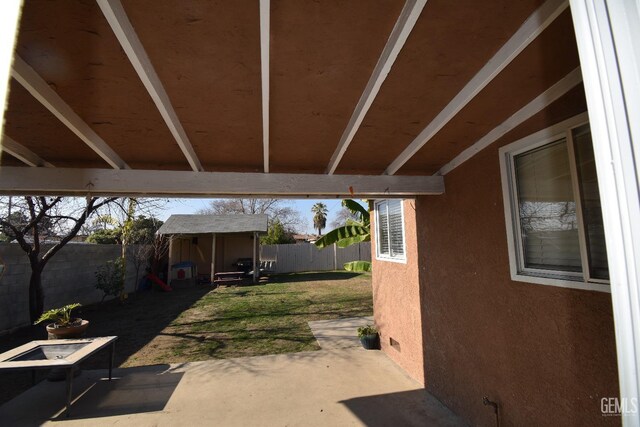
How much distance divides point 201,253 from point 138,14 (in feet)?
65.1

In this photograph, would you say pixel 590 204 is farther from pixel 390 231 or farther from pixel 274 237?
pixel 274 237

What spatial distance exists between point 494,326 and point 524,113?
2.21 metres

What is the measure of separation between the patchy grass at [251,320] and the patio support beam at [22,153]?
14.5 feet

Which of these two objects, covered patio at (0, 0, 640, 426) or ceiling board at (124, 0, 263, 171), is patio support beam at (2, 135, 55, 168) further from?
ceiling board at (124, 0, 263, 171)

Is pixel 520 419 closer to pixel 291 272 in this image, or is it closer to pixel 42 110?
pixel 42 110

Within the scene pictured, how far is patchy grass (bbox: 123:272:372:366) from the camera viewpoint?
269 inches

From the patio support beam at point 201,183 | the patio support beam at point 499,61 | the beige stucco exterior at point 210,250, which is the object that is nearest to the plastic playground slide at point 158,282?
the beige stucco exterior at point 210,250

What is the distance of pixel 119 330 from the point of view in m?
8.43

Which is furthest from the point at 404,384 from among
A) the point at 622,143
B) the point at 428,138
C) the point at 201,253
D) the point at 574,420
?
the point at 201,253

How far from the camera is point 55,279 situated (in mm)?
9500

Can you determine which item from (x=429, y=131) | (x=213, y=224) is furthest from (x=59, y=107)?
(x=213, y=224)

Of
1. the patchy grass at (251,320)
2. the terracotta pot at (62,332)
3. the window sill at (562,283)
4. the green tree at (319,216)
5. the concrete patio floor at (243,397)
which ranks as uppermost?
the green tree at (319,216)

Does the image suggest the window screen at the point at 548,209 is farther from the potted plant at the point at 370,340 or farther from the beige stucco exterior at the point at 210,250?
the beige stucco exterior at the point at 210,250

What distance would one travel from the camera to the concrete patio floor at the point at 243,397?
4176 millimetres
